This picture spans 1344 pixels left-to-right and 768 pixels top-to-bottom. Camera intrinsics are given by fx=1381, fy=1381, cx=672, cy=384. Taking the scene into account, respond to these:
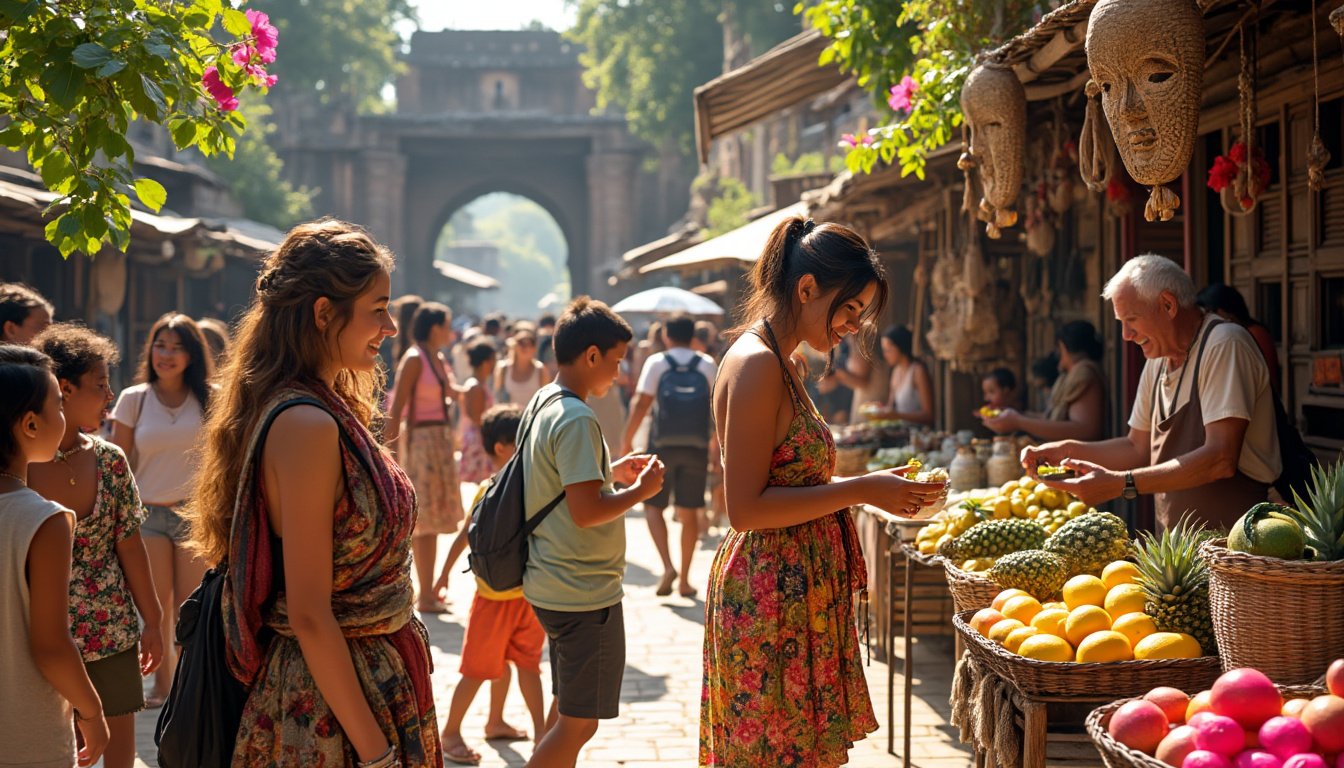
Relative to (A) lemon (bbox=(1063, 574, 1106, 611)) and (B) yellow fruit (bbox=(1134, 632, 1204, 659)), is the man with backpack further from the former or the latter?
(B) yellow fruit (bbox=(1134, 632, 1204, 659))

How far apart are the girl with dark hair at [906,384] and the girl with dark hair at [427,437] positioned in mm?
3027

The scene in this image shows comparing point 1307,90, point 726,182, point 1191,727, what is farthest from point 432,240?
point 1191,727

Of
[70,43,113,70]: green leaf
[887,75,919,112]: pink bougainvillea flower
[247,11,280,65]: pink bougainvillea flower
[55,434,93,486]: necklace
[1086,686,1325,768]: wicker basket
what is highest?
[887,75,919,112]: pink bougainvillea flower

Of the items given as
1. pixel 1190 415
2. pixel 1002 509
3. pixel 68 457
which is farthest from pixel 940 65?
pixel 68 457

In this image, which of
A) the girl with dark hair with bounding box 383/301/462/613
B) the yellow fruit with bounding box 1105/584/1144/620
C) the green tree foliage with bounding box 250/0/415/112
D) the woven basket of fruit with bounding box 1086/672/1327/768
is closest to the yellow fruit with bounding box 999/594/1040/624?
the yellow fruit with bounding box 1105/584/1144/620

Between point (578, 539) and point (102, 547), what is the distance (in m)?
1.46

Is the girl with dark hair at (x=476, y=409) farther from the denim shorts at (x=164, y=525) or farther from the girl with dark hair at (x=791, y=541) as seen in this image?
the girl with dark hair at (x=791, y=541)

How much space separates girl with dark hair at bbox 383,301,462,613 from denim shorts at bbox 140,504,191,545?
2517mm

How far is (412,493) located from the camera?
288 cm

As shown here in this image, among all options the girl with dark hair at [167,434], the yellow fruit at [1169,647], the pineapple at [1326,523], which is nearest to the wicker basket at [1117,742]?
the pineapple at [1326,523]

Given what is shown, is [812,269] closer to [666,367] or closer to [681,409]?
[681,409]

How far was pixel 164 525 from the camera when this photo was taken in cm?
602

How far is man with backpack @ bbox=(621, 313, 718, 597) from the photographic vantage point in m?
9.28

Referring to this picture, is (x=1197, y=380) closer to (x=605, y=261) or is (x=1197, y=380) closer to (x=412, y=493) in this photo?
(x=412, y=493)
